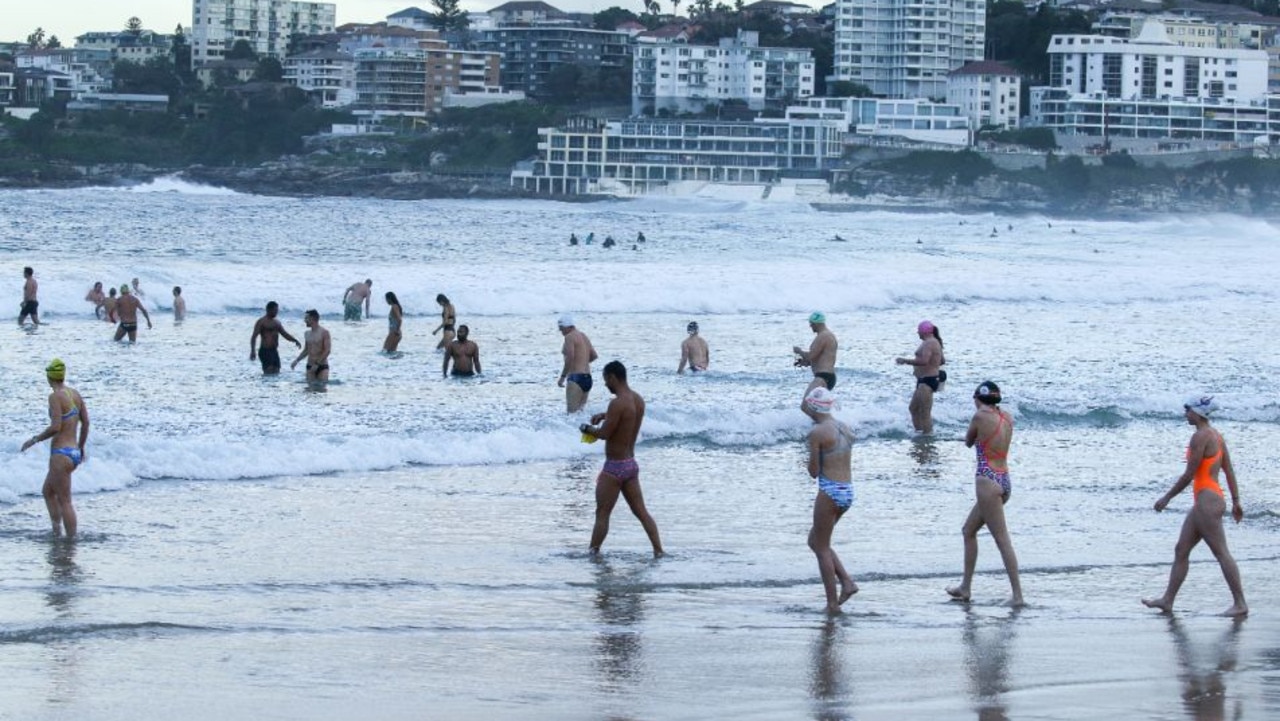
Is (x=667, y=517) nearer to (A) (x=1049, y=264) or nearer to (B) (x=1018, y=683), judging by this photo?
(B) (x=1018, y=683)

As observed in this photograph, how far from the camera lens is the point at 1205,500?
10.0 meters

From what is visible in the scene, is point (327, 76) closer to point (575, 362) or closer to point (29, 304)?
point (29, 304)

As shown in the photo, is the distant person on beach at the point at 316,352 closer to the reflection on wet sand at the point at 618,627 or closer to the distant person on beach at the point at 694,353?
the distant person on beach at the point at 694,353

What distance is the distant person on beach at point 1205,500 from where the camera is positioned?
9.98 meters

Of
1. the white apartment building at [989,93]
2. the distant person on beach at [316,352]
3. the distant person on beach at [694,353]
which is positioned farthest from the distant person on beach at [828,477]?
the white apartment building at [989,93]

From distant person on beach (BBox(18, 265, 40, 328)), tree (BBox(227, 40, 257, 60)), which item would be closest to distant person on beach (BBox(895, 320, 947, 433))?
distant person on beach (BBox(18, 265, 40, 328))

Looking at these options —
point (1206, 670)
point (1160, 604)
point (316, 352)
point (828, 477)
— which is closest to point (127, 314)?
point (316, 352)

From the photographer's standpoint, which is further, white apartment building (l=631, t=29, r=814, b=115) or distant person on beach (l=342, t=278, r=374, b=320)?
white apartment building (l=631, t=29, r=814, b=115)

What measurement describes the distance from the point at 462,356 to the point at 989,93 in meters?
142

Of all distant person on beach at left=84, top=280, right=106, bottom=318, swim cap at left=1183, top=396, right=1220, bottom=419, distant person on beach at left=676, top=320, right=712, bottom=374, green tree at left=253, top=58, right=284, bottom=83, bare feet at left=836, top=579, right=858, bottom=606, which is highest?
green tree at left=253, top=58, right=284, bottom=83

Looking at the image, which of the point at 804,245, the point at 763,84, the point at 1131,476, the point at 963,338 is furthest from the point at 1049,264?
the point at 763,84

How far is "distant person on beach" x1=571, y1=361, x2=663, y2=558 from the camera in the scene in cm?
1128

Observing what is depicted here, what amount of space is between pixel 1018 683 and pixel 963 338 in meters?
24.6

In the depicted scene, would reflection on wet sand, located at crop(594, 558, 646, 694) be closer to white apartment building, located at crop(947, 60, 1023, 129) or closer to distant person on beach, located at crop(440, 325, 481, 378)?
distant person on beach, located at crop(440, 325, 481, 378)
